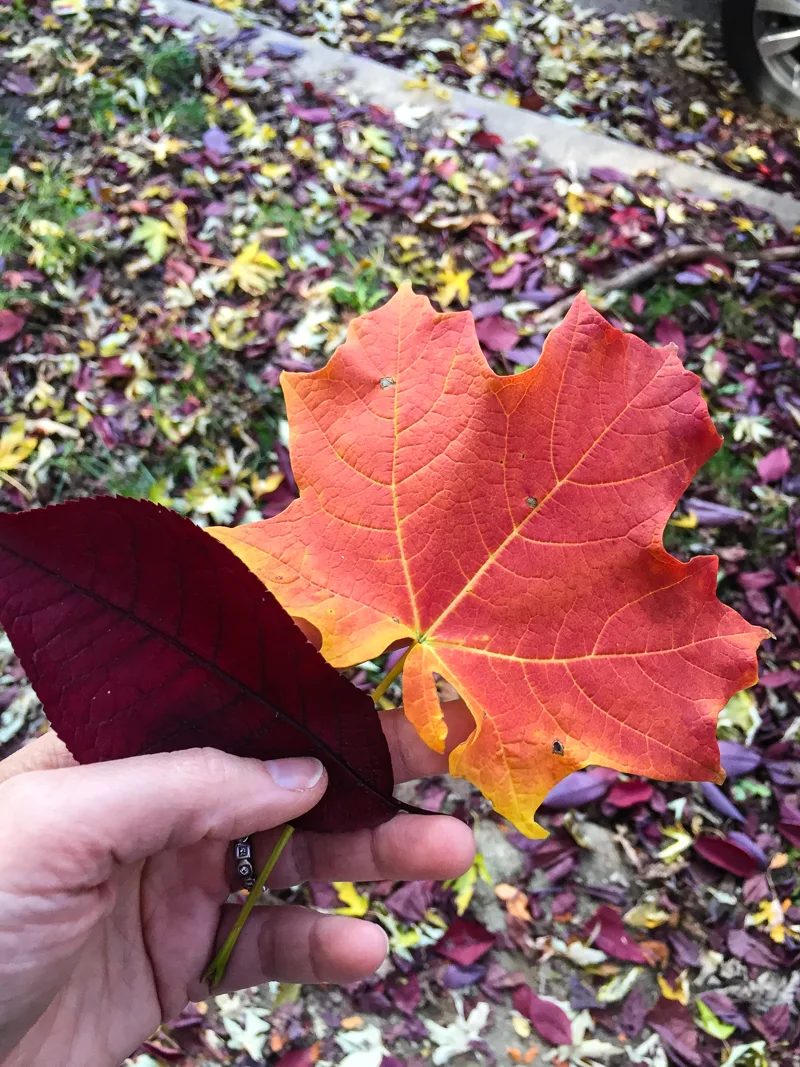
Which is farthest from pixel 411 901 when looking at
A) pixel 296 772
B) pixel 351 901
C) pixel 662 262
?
pixel 662 262

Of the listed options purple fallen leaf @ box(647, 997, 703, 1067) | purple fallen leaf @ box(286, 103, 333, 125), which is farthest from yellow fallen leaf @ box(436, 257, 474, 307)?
purple fallen leaf @ box(647, 997, 703, 1067)

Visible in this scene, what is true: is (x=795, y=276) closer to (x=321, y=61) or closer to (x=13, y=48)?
(x=321, y=61)

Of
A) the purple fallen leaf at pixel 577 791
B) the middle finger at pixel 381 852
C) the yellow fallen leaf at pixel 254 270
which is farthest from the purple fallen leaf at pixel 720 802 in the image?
the yellow fallen leaf at pixel 254 270

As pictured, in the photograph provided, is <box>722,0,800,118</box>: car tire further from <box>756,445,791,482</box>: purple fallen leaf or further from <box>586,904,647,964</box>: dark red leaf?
<box>586,904,647,964</box>: dark red leaf

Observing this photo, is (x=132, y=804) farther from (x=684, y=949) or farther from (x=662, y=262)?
(x=662, y=262)

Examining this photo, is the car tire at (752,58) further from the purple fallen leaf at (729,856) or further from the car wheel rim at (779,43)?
the purple fallen leaf at (729,856)

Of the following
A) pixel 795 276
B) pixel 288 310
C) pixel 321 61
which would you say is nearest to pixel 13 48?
pixel 321 61
